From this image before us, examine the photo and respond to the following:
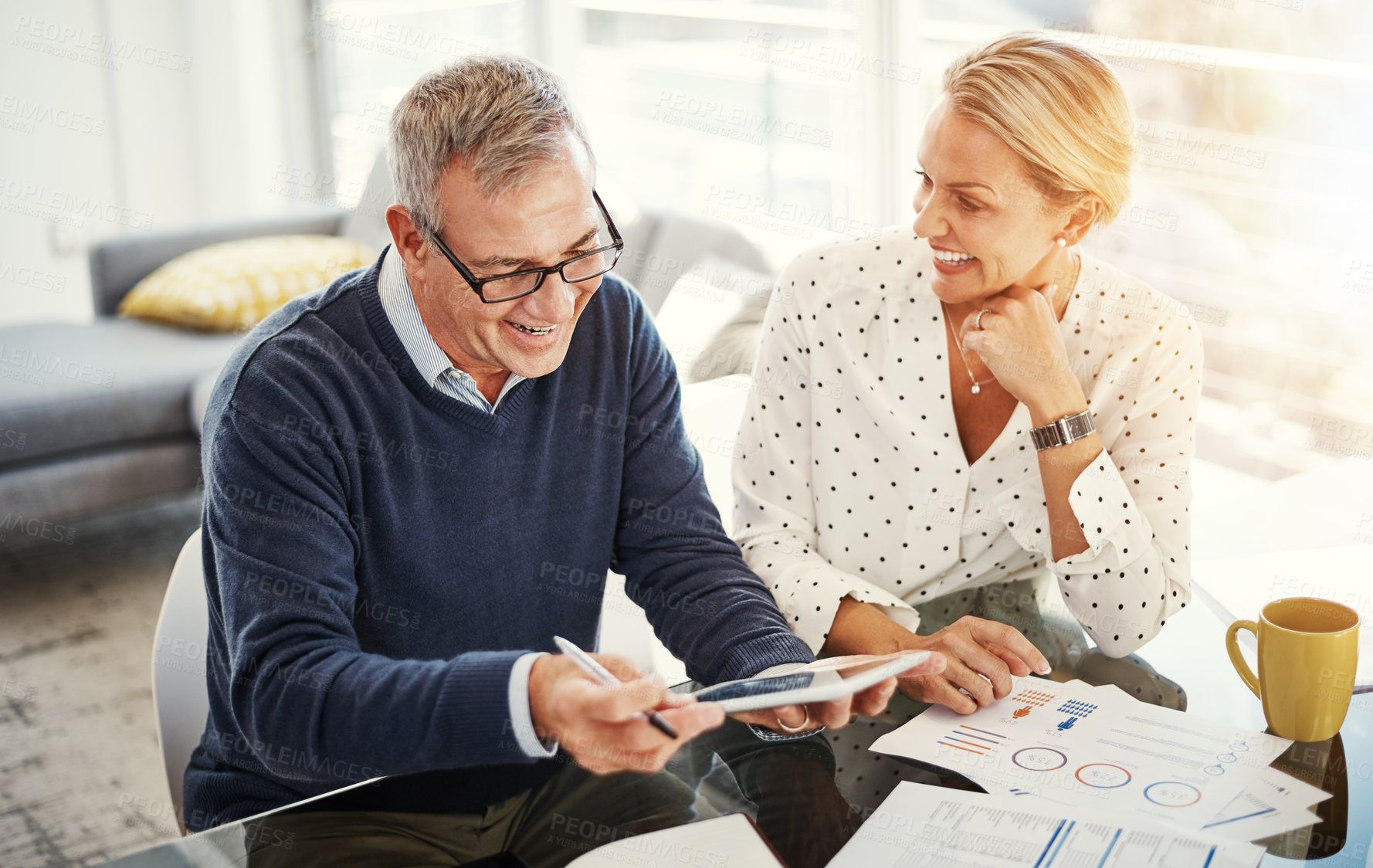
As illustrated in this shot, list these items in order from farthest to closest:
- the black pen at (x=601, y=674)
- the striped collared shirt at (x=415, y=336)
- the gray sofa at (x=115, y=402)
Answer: the gray sofa at (x=115, y=402) → the striped collared shirt at (x=415, y=336) → the black pen at (x=601, y=674)

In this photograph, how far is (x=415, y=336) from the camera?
1188 millimetres

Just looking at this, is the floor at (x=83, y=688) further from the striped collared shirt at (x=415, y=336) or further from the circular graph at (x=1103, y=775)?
the circular graph at (x=1103, y=775)

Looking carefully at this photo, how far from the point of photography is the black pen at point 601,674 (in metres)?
0.87

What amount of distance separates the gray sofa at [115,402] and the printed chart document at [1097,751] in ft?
5.38

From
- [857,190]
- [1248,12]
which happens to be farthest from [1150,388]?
[857,190]

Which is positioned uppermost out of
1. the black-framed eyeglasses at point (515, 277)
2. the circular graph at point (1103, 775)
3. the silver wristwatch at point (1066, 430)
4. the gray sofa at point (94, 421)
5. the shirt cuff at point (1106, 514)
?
the black-framed eyeglasses at point (515, 277)

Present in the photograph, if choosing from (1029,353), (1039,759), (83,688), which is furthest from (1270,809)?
(83,688)

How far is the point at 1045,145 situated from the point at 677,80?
8.36ft

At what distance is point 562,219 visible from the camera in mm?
1087

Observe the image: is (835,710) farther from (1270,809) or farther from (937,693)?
(1270,809)

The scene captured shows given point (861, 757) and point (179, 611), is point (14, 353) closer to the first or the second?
point (179, 611)

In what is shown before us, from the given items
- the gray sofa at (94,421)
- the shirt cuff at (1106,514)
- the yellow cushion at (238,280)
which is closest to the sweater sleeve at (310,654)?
the shirt cuff at (1106,514)

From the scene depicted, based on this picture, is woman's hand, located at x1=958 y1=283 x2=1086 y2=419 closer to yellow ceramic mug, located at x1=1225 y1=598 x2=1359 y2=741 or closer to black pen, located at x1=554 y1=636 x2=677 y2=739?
yellow ceramic mug, located at x1=1225 y1=598 x2=1359 y2=741

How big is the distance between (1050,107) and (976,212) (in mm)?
135
